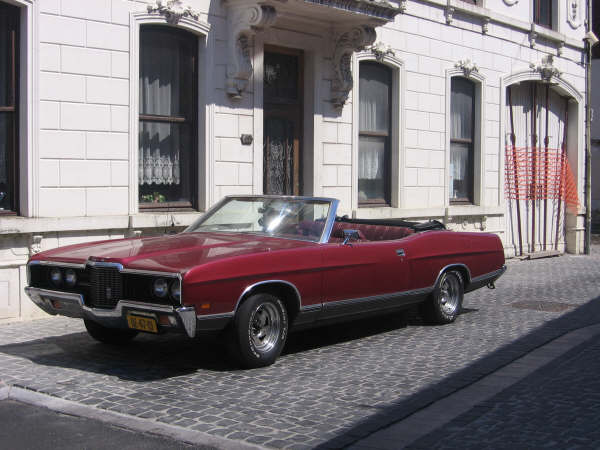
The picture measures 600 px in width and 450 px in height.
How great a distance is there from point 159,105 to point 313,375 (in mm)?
5822

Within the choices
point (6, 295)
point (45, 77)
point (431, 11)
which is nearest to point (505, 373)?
point (6, 295)

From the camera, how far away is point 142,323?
6461 mm

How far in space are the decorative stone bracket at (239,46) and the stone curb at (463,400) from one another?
585 centimetres

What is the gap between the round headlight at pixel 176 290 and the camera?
6.25 meters

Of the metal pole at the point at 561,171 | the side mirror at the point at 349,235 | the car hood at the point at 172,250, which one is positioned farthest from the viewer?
the metal pole at the point at 561,171

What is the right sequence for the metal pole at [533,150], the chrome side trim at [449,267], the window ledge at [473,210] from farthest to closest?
the metal pole at [533,150] → the window ledge at [473,210] → the chrome side trim at [449,267]

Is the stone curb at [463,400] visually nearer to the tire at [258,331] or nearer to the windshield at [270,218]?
the tire at [258,331]

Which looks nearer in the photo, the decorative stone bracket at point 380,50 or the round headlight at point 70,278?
the round headlight at point 70,278

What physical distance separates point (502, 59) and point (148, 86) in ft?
29.6

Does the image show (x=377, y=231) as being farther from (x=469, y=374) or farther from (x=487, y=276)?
(x=469, y=374)

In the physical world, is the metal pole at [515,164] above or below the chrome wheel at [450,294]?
above

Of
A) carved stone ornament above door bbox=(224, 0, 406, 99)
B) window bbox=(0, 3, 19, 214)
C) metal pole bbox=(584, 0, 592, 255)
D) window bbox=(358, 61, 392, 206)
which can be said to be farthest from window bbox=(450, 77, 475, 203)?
window bbox=(0, 3, 19, 214)

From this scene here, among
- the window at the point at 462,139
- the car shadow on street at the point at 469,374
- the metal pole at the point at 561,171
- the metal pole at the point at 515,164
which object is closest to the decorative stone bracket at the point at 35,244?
the car shadow on street at the point at 469,374

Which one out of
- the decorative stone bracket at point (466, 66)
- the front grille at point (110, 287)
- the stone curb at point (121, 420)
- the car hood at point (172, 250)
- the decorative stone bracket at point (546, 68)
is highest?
the decorative stone bracket at point (546, 68)
